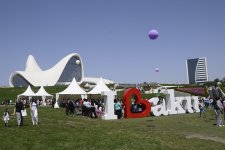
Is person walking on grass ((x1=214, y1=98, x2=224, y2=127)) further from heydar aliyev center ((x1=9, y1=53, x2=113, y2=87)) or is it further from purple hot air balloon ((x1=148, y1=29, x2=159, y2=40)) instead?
heydar aliyev center ((x1=9, y1=53, x2=113, y2=87))

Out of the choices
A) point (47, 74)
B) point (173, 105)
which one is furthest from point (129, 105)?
point (47, 74)

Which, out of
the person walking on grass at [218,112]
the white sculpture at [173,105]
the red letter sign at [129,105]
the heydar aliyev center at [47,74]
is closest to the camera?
the person walking on grass at [218,112]

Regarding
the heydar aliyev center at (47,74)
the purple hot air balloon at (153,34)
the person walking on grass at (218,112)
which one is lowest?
the person walking on grass at (218,112)

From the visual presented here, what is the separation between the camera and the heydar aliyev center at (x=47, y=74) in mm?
119500

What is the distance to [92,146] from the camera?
12156 mm

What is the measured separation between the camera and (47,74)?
122 m

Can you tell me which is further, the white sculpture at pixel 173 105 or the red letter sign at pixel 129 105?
the white sculpture at pixel 173 105

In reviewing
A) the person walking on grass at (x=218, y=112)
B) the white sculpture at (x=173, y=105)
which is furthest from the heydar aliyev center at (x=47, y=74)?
the person walking on grass at (x=218, y=112)

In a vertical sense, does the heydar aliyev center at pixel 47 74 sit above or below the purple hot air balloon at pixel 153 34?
above

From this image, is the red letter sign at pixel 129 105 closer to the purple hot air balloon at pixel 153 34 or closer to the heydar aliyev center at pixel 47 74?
the purple hot air balloon at pixel 153 34

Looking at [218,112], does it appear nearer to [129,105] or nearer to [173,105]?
[129,105]

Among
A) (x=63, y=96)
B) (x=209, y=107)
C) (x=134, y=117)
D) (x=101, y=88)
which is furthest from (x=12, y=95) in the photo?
(x=134, y=117)

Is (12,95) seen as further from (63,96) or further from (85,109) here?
(85,109)

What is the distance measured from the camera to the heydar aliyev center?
392 feet
